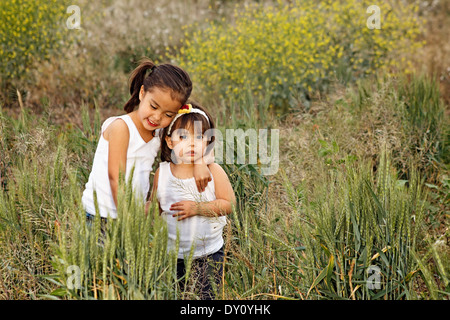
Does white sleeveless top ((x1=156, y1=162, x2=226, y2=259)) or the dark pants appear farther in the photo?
white sleeveless top ((x1=156, y1=162, x2=226, y2=259))

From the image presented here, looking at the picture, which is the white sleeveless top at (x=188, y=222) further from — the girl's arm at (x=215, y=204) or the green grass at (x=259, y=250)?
the green grass at (x=259, y=250)

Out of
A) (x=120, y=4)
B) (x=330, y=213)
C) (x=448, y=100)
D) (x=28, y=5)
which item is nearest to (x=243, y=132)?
(x=330, y=213)

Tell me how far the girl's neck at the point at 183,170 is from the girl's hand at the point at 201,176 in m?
0.03

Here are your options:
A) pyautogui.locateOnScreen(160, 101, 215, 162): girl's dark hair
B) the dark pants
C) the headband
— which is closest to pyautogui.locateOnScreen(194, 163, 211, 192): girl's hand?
pyautogui.locateOnScreen(160, 101, 215, 162): girl's dark hair

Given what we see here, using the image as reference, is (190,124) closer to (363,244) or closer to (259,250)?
(259,250)

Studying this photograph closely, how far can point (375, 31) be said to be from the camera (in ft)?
18.9

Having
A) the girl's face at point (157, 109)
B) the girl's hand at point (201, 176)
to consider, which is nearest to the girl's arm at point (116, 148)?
the girl's face at point (157, 109)

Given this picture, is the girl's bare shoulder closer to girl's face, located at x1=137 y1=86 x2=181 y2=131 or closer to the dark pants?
girl's face, located at x1=137 y1=86 x2=181 y2=131

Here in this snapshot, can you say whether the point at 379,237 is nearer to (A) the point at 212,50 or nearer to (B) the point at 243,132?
(B) the point at 243,132

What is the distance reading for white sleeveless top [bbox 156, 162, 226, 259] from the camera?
2.43 meters

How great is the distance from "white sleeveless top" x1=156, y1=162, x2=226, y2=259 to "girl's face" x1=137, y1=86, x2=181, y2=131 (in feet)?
0.84

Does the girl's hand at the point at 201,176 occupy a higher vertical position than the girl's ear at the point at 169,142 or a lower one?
lower

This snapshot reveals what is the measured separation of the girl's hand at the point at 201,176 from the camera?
2.50 m
